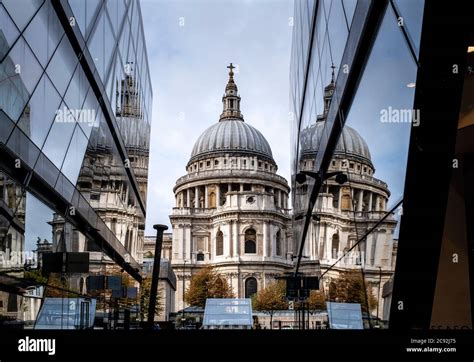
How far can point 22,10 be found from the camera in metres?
9.48

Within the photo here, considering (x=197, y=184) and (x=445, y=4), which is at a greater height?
(x=197, y=184)

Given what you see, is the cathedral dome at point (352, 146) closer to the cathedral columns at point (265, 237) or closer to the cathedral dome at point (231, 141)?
the cathedral columns at point (265, 237)

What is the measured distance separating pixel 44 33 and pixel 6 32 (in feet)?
6.94

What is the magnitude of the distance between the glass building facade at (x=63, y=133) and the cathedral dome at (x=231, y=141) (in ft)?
368

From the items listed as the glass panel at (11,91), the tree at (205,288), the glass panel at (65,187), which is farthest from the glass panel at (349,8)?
the tree at (205,288)

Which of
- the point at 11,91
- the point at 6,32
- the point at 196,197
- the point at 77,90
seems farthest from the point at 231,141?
the point at 6,32

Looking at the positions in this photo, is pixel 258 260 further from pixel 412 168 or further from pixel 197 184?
pixel 412 168

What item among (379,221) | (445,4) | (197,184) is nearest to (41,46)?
(379,221)

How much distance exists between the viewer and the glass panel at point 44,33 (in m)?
10.2

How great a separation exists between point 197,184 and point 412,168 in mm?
122957

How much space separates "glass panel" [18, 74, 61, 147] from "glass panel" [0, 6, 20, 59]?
1.36 m

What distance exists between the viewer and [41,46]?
35.4 ft

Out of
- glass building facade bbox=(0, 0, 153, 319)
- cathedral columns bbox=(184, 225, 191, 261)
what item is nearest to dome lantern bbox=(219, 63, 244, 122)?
cathedral columns bbox=(184, 225, 191, 261)

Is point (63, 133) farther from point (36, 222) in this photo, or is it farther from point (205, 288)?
point (205, 288)
